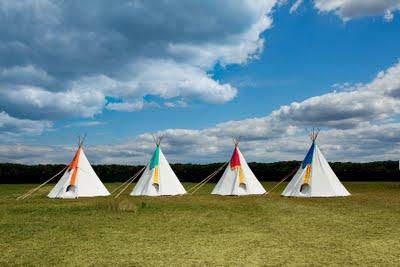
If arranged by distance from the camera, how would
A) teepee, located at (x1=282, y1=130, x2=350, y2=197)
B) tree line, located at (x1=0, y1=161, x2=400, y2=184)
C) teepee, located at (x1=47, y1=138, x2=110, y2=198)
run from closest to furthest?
1. teepee, located at (x1=282, y1=130, x2=350, y2=197)
2. teepee, located at (x1=47, y1=138, x2=110, y2=198)
3. tree line, located at (x1=0, y1=161, x2=400, y2=184)

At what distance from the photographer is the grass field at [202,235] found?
788 cm

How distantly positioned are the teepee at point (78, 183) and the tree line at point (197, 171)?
55.0 ft

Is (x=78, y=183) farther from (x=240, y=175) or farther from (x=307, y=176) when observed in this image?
(x=307, y=176)

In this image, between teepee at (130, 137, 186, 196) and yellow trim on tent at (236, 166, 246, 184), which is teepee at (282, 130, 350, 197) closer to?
yellow trim on tent at (236, 166, 246, 184)

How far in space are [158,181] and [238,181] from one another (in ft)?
14.1

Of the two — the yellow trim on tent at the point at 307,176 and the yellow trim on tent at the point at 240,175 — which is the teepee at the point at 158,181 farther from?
the yellow trim on tent at the point at 307,176

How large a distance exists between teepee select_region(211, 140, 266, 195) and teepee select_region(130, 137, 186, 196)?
Result: 2.38 m

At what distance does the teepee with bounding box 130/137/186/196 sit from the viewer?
22359 mm

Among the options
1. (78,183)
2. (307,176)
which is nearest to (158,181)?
(78,183)

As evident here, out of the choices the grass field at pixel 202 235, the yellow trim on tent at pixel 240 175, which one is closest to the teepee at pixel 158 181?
the yellow trim on tent at pixel 240 175

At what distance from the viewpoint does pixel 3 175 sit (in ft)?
126

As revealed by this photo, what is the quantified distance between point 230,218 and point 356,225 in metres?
3.76

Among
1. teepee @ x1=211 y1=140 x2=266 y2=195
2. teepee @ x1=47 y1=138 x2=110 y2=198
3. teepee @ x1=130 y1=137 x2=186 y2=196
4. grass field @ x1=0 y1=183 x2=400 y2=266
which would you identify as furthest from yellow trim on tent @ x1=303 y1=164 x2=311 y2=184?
teepee @ x1=47 y1=138 x2=110 y2=198

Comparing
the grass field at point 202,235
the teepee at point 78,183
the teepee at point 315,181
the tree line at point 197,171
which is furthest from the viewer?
the tree line at point 197,171
